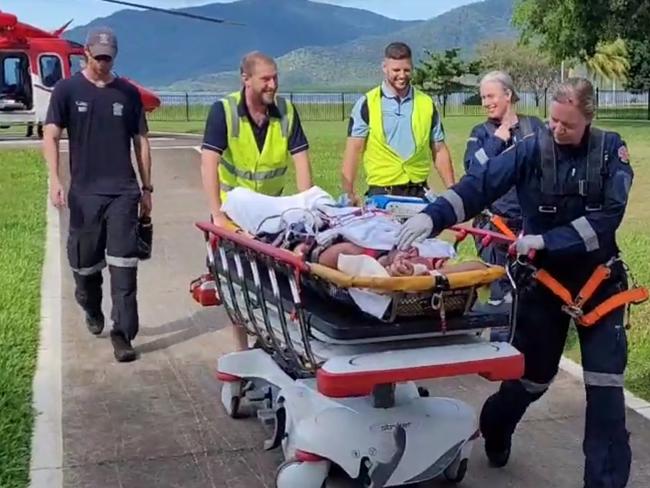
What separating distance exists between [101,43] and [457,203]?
10.4 feet

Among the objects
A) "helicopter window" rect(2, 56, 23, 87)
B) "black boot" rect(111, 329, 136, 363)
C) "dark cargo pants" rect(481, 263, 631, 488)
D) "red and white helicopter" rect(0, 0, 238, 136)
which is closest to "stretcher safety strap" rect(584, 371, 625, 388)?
"dark cargo pants" rect(481, 263, 631, 488)

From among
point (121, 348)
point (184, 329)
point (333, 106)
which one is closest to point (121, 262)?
point (121, 348)

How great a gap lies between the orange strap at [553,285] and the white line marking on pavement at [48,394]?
7.68 ft

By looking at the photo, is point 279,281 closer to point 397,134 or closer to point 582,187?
point 582,187

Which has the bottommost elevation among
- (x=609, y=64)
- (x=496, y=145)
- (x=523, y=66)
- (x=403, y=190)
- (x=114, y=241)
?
(x=523, y=66)

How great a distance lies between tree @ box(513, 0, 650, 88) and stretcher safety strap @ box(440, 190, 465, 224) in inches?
1342

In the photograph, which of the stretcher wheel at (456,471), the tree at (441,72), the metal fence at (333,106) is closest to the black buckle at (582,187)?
the stretcher wheel at (456,471)

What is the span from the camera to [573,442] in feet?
18.0

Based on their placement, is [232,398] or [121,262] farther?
[121,262]

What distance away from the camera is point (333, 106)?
173 ft

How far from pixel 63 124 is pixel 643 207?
9.78 metres

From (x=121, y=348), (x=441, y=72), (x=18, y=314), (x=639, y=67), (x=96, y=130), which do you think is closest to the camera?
(x=96, y=130)

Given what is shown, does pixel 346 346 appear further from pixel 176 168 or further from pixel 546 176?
pixel 176 168

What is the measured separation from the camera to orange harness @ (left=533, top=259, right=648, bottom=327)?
14.6ft
